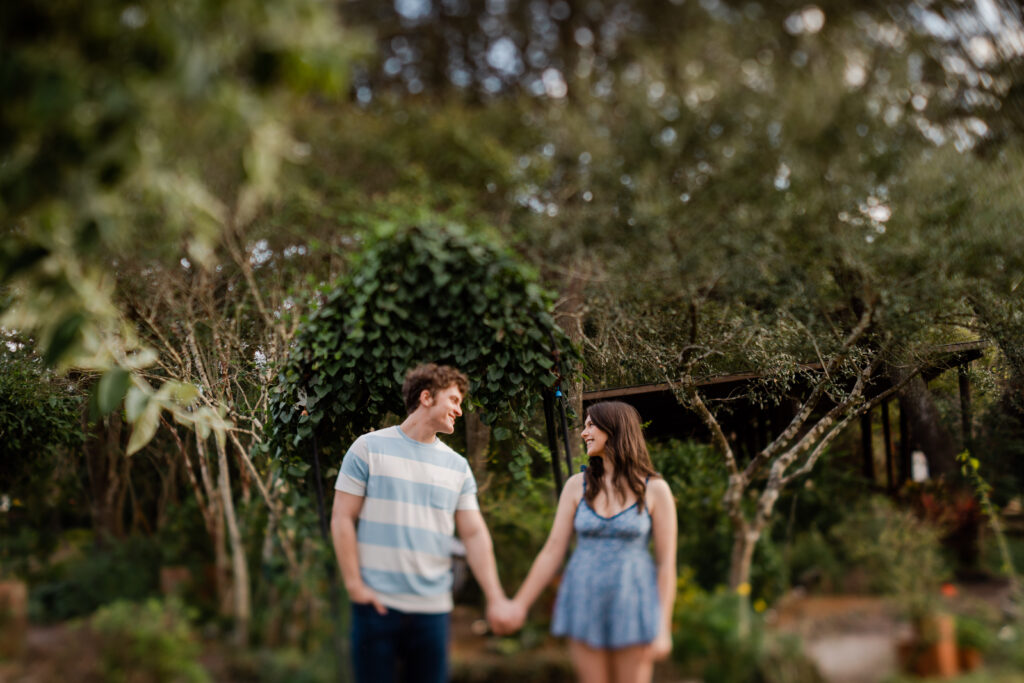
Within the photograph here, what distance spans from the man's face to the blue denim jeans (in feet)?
2.37

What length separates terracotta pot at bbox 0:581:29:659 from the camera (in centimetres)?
339

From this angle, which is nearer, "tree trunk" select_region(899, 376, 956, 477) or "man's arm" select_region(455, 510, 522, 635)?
"man's arm" select_region(455, 510, 522, 635)

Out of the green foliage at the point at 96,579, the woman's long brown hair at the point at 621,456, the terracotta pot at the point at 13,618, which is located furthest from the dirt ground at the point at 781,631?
the woman's long brown hair at the point at 621,456

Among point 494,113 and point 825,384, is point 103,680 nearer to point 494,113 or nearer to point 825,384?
point 825,384

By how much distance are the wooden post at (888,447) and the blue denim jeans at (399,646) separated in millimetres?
2635

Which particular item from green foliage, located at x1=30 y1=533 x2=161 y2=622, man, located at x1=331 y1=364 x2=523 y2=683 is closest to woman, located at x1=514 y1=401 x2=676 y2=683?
man, located at x1=331 y1=364 x2=523 y2=683

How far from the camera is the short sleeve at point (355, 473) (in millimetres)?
2496

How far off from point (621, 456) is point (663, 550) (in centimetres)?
38

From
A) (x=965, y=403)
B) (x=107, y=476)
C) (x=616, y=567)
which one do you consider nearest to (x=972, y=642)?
(x=965, y=403)

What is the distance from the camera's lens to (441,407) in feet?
8.41

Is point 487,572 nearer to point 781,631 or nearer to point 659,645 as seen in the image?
point 659,645

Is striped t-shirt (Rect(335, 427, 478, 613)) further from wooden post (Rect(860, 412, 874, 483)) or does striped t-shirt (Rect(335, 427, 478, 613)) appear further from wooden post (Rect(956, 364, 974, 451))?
wooden post (Rect(956, 364, 974, 451))

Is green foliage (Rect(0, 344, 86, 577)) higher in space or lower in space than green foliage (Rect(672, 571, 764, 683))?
higher

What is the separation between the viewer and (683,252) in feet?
17.0
